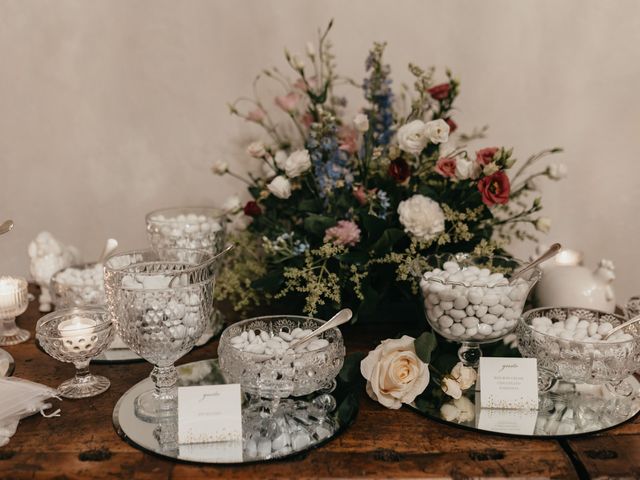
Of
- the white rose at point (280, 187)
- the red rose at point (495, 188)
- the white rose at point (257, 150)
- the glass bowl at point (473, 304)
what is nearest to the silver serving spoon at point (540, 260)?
the glass bowl at point (473, 304)

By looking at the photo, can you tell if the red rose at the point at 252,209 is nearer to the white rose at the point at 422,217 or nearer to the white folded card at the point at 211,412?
the white rose at the point at 422,217

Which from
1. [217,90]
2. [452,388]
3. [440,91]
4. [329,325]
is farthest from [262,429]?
[217,90]

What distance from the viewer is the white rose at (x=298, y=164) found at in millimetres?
1322

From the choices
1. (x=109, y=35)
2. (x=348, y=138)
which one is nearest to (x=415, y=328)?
(x=348, y=138)

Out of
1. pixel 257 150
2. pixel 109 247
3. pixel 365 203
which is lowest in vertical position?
pixel 109 247

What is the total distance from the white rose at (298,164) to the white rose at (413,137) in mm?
195

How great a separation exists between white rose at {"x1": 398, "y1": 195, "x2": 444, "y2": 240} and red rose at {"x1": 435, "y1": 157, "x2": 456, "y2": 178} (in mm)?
61

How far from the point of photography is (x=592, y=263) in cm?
173

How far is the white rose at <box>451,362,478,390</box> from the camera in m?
1.08

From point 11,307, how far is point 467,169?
3.18 feet

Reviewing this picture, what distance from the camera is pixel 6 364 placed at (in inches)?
47.9

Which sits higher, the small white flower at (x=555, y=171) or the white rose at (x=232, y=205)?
the small white flower at (x=555, y=171)

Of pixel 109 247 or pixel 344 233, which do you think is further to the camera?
pixel 109 247

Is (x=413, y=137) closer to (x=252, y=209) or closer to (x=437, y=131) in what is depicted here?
(x=437, y=131)
